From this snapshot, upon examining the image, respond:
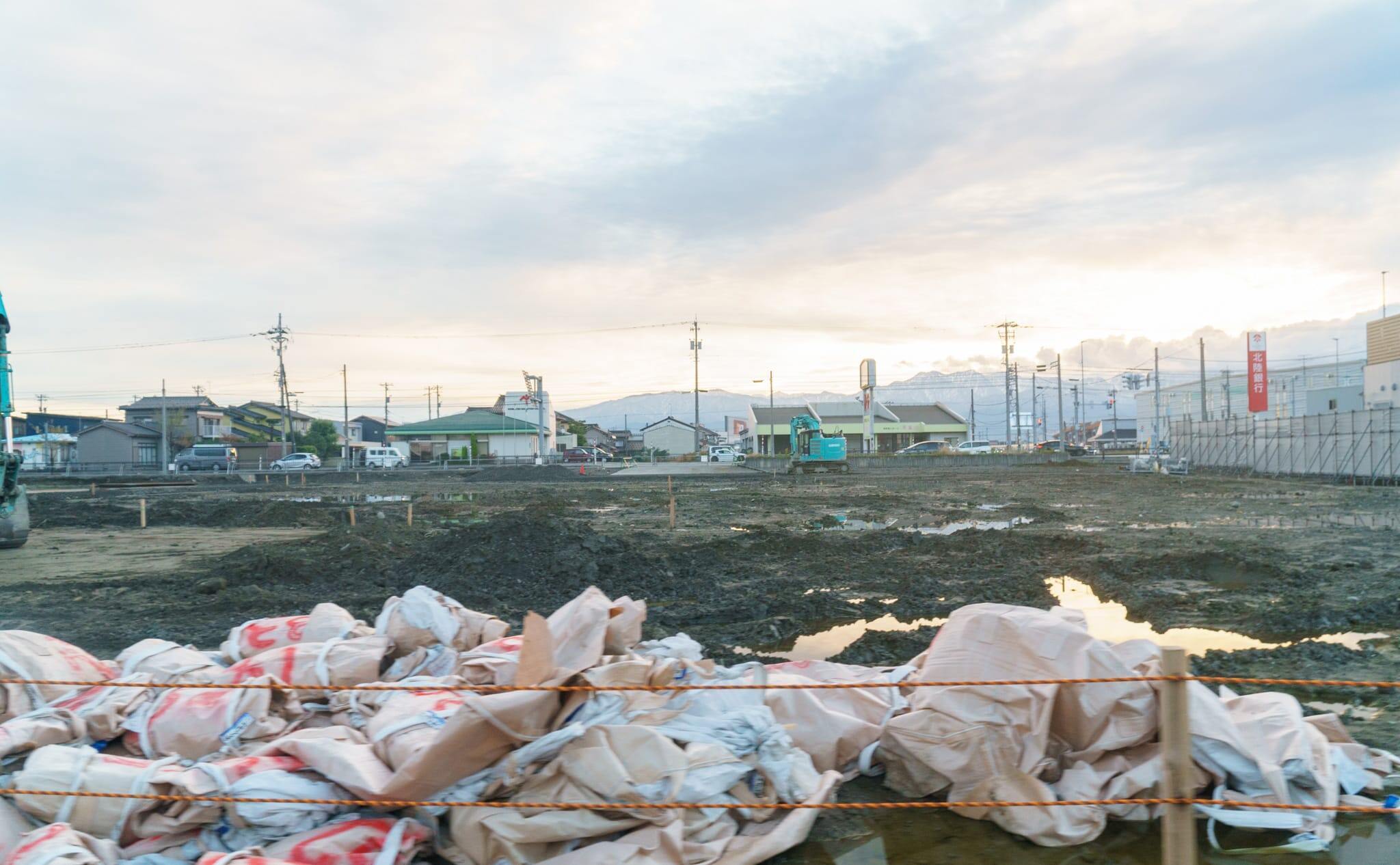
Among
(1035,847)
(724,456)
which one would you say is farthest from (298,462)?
(1035,847)

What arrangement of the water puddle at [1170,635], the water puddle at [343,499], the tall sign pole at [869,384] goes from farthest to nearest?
the tall sign pole at [869,384] < the water puddle at [343,499] < the water puddle at [1170,635]

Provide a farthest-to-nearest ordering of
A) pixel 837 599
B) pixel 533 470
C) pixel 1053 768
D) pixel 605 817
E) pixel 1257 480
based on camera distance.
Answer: pixel 533 470 < pixel 1257 480 < pixel 837 599 < pixel 1053 768 < pixel 605 817

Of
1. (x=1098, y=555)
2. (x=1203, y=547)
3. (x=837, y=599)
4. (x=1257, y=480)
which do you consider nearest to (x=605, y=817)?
(x=837, y=599)

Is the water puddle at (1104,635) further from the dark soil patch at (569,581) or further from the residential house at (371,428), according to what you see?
A: the residential house at (371,428)

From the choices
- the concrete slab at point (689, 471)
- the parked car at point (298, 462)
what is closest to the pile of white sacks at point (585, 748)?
the concrete slab at point (689, 471)

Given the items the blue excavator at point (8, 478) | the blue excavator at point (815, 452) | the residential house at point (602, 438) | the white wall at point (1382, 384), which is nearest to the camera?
the blue excavator at point (8, 478)

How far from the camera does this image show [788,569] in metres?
13.0

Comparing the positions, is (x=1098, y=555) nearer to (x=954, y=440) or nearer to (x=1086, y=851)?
(x=1086, y=851)

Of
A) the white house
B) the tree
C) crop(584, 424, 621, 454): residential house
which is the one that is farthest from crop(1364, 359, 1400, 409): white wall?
crop(584, 424, 621, 454): residential house

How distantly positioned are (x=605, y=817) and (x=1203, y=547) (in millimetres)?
13501

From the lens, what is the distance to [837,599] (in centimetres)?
1041

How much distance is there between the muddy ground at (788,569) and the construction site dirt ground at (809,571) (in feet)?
0.16

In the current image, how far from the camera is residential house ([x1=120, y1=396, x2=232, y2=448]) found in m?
67.1

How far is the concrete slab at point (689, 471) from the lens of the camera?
45.1 m
